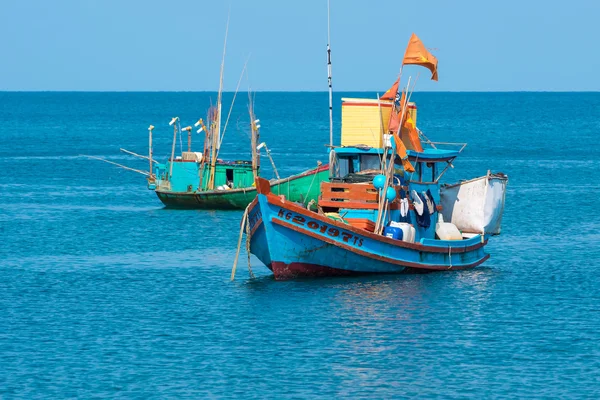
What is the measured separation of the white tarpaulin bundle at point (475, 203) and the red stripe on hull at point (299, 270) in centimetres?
628

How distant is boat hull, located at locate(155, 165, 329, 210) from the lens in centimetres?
5694

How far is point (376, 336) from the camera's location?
32500mm

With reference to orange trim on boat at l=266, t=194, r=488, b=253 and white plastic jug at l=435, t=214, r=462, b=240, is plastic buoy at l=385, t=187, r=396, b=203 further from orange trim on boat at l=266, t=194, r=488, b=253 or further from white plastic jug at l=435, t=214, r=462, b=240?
white plastic jug at l=435, t=214, r=462, b=240

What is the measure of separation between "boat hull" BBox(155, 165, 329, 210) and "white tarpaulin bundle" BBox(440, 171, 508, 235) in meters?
12.0

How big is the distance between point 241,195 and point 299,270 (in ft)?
74.1

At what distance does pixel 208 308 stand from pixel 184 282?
5.00m

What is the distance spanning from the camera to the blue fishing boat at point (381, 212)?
124 ft

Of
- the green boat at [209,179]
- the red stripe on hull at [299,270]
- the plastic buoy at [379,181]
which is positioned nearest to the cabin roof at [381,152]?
the plastic buoy at [379,181]

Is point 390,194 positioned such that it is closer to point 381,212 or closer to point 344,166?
point 381,212

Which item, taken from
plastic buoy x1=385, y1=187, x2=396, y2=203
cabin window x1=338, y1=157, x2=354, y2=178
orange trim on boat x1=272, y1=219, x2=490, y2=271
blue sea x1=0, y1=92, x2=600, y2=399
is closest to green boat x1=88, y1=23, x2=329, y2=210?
blue sea x1=0, y1=92, x2=600, y2=399

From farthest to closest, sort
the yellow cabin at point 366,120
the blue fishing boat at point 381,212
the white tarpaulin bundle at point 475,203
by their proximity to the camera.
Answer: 1. the white tarpaulin bundle at point 475,203
2. the yellow cabin at point 366,120
3. the blue fishing boat at point 381,212
